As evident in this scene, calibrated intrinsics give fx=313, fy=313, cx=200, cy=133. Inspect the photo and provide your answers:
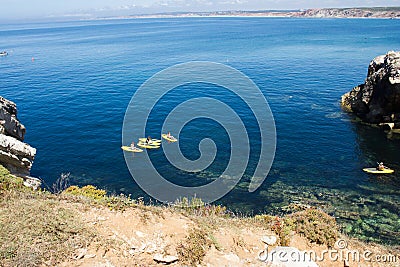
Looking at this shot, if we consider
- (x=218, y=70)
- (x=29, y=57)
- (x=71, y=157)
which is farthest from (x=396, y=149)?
(x=29, y=57)

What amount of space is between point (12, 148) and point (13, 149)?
0.09 m

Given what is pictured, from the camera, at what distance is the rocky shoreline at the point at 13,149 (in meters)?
20.1

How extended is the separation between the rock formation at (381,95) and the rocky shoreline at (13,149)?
4436cm

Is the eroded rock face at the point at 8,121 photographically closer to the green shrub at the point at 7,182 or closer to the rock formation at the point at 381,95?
the green shrub at the point at 7,182

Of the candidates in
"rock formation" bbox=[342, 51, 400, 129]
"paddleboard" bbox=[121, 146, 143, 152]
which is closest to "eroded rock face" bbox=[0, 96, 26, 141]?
"paddleboard" bbox=[121, 146, 143, 152]

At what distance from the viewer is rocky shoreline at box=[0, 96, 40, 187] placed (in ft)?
66.1

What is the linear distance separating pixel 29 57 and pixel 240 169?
10059 centimetres

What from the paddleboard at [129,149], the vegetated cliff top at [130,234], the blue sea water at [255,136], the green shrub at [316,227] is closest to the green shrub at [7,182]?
the vegetated cliff top at [130,234]

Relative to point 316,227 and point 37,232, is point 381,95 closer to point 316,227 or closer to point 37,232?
point 316,227

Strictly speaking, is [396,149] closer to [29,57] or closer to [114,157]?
[114,157]

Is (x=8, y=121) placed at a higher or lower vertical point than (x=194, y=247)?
higher

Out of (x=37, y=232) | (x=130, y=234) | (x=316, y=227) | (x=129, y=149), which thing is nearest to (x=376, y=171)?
(x=316, y=227)

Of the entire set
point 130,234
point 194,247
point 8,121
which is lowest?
point 194,247

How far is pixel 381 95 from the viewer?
46.8 metres
